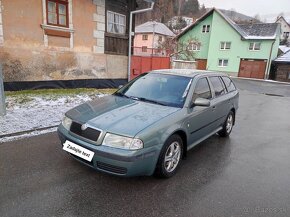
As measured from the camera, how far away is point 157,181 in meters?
3.48

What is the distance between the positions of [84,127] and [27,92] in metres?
6.35

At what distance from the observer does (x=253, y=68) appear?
30594 mm

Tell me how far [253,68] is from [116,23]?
2448 cm

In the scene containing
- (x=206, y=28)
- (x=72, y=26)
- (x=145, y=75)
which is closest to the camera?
(x=145, y=75)

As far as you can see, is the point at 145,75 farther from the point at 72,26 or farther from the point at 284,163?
the point at 72,26

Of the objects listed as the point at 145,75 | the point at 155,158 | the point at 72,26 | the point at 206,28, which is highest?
the point at 206,28

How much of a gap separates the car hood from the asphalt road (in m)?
0.84

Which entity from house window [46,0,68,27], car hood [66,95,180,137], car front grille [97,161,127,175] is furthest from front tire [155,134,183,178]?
house window [46,0,68,27]

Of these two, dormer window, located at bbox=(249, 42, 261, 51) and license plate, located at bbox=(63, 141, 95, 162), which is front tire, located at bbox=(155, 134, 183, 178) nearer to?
license plate, located at bbox=(63, 141, 95, 162)

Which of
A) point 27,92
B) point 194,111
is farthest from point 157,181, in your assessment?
point 27,92

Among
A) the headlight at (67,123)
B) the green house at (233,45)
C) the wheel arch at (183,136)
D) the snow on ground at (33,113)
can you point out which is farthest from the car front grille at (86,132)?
the green house at (233,45)

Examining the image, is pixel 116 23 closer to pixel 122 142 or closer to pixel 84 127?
pixel 84 127

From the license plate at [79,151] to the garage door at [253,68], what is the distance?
3133 cm

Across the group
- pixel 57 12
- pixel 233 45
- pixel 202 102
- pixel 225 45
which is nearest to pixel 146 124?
pixel 202 102
